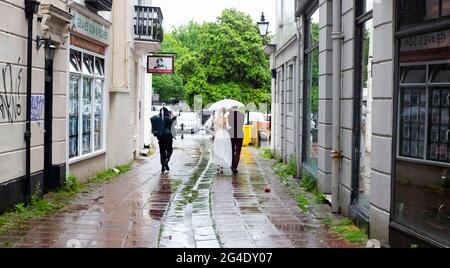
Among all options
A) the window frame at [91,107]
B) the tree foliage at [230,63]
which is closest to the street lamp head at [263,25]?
the window frame at [91,107]

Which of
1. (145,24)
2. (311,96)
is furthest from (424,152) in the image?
(145,24)

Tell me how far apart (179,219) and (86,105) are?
5960 millimetres

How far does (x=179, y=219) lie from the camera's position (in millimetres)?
8961

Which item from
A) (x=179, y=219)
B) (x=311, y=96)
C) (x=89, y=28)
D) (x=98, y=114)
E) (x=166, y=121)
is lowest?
(x=179, y=219)

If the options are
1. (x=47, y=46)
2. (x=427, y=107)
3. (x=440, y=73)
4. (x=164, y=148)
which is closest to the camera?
(x=440, y=73)

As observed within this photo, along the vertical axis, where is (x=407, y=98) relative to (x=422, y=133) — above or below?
above

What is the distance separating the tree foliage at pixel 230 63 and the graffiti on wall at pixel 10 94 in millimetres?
40616

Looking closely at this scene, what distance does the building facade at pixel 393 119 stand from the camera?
619cm

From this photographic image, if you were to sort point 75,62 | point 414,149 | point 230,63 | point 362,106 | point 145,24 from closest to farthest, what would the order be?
point 414,149, point 362,106, point 75,62, point 145,24, point 230,63

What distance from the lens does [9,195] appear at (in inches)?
353

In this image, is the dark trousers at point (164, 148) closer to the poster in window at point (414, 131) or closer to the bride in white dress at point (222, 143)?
the bride in white dress at point (222, 143)

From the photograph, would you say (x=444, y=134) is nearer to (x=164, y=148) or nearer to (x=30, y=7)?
(x=30, y=7)

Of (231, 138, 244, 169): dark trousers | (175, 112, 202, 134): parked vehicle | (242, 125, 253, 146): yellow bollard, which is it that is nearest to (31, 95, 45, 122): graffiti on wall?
(231, 138, 244, 169): dark trousers
